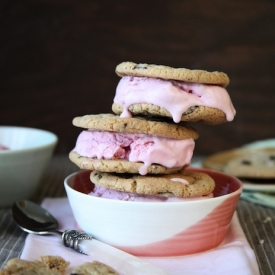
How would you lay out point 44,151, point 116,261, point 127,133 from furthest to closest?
point 44,151, point 127,133, point 116,261

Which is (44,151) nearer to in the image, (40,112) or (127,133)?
(127,133)

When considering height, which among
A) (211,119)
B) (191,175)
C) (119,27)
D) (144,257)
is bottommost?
(144,257)

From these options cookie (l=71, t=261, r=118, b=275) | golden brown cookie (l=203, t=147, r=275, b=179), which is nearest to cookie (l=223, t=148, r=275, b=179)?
golden brown cookie (l=203, t=147, r=275, b=179)

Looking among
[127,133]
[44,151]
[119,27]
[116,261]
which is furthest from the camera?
[119,27]

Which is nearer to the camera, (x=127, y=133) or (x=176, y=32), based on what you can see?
(x=127, y=133)

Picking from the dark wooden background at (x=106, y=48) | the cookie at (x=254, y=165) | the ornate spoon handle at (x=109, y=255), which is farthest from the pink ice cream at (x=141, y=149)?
the dark wooden background at (x=106, y=48)

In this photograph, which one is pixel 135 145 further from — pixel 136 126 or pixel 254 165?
pixel 254 165

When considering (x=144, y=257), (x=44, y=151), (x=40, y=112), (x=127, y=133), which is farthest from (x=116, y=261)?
(x=40, y=112)

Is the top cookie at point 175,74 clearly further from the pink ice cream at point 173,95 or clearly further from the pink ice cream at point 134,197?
the pink ice cream at point 134,197
